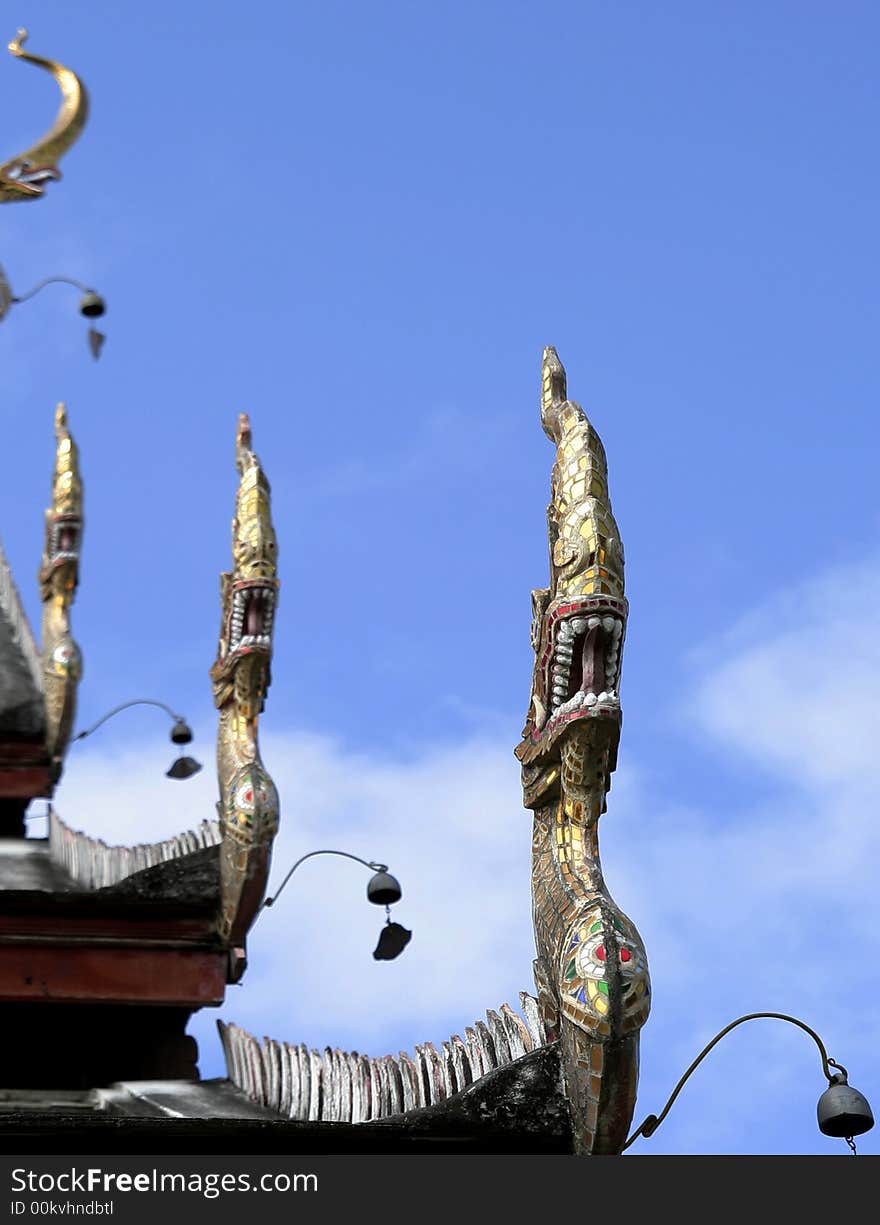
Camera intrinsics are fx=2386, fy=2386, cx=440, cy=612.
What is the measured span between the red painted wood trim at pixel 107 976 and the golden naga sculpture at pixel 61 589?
4.94 meters

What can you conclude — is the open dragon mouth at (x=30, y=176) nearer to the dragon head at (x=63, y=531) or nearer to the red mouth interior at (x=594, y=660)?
the dragon head at (x=63, y=531)

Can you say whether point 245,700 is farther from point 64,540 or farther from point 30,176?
point 64,540

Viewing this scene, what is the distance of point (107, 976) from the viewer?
15398 millimetres

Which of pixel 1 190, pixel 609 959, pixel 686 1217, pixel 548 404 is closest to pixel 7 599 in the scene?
pixel 1 190

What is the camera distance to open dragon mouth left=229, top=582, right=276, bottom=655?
1599 centimetres

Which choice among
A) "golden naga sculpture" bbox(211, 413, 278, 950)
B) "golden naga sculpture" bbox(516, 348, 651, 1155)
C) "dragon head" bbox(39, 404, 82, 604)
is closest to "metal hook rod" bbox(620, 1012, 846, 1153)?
"golden naga sculpture" bbox(516, 348, 651, 1155)

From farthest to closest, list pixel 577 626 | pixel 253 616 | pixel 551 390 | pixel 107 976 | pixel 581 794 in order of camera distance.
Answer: pixel 253 616, pixel 107 976, pixel 551 390, pixel 581 794, pixel 577 626

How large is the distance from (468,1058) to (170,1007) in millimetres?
5116

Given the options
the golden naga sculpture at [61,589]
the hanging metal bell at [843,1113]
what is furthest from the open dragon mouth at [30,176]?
the hanging metal bell at [843,1113]

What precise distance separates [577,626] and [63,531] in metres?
11.8

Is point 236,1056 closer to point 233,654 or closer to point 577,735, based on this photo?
point 233,654

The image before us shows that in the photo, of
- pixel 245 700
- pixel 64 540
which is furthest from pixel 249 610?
pixel 64 540

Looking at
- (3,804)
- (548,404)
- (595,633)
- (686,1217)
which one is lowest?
(686,1217)

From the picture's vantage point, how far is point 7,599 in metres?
23.0
